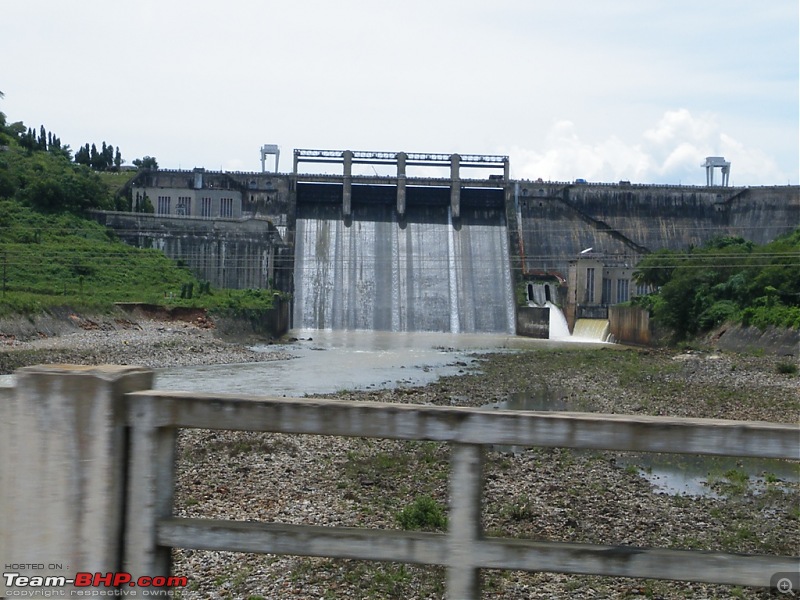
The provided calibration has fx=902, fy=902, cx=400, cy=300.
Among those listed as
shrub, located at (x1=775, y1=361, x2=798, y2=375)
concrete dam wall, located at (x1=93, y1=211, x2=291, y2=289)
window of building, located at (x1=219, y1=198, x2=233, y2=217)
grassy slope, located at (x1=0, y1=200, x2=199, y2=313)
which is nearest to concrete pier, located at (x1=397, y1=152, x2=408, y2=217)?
concrete dam wall, located at (x1=93, y1=211, x2=291, y2=289)

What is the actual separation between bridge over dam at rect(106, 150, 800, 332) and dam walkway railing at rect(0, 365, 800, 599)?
182ft

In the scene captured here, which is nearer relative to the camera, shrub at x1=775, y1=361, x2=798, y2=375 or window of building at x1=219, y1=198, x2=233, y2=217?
shrub at x1=775, y1=361, x2=798, y2=375

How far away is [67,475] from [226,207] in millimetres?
66220

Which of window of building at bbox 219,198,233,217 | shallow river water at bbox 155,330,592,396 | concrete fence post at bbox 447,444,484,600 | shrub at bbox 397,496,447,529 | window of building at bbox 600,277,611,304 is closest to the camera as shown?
concrete fence post at bbox 447,444,484,600

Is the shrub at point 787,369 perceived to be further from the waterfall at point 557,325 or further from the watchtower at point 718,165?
the watchtower at point 718,165

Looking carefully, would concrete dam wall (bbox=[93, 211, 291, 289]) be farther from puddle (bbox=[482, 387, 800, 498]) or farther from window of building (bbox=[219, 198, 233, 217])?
puddle (bbox=[482, 387, 800, 498])

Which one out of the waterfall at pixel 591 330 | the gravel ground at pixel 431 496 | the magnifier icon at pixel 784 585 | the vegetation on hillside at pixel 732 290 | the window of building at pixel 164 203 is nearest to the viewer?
the magnifier icon at pixel 784 585

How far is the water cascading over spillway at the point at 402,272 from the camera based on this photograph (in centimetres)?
5991

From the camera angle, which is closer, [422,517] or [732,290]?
[422,517]

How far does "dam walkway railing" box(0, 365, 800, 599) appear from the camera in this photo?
3.16m

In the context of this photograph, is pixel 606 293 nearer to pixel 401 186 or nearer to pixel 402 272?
pixel 402 272

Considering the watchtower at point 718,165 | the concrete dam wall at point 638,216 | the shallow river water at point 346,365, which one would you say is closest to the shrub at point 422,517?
the shallow river water at point 346,365

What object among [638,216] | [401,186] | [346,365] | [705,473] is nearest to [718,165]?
[638,216]

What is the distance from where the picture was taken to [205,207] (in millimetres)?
68562
